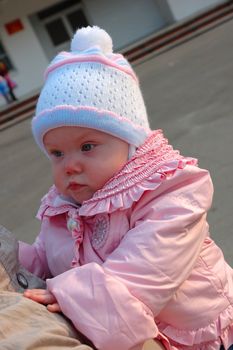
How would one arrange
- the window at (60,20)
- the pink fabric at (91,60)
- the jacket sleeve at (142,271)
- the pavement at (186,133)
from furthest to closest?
the window at (60,20) < the pavement at (186,133) < the pink fabric at (91,60) < the jacket sleeve at (142,271)

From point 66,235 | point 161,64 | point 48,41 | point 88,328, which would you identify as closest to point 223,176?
point 66,235

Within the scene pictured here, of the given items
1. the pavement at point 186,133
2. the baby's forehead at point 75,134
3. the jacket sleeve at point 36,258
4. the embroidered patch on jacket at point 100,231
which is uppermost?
the baby's forehead at point 75,134

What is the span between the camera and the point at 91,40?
1.76 meters

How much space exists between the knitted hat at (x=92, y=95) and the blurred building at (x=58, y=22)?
18814 millimetres

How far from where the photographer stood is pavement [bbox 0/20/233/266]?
15.7ft

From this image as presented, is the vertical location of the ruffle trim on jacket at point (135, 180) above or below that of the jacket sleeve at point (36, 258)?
above

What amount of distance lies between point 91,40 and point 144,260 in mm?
722

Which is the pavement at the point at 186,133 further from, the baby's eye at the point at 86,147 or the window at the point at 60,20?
the window at the point at 60,20

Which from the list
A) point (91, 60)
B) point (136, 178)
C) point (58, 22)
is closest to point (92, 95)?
point (91, 60)

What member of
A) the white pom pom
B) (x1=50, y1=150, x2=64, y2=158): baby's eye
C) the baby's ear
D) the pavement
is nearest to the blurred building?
the pavement

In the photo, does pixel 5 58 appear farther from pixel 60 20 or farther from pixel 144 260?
pixel 144 260

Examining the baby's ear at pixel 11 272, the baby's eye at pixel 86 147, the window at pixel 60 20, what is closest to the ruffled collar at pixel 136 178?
the baby's eye at pixel 86 147

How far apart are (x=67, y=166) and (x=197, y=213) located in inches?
14.5

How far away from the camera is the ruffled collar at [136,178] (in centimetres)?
154
